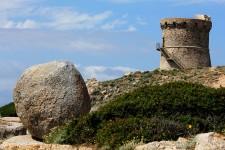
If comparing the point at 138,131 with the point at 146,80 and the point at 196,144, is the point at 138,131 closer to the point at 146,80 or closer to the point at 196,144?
the point at 196,144

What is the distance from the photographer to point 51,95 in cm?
1650

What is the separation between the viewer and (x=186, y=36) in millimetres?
59531

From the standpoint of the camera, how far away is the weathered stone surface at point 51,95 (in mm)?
16516

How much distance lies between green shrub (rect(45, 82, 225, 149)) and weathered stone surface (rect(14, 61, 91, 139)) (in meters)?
1.42

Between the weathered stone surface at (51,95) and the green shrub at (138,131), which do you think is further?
the weathered stone surface at (51,95)

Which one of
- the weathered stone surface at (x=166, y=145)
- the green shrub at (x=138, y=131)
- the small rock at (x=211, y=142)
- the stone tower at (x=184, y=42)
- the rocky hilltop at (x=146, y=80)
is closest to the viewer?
the small rock at (x=211, y=142)

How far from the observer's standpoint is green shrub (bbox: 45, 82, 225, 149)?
1301 centimetres

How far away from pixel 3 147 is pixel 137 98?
2.87m

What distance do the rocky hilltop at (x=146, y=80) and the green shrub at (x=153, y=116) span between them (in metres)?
31.2

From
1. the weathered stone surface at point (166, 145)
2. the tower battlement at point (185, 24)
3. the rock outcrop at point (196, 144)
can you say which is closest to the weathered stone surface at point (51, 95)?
the rock outcrop at point (196, 144)

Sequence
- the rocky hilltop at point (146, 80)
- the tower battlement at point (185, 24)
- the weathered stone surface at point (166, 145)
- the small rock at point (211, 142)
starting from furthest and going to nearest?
1. the tower battlement at point (185, 24)
2. the rocky hilltop at point (146, 80)
3. the weathered stone surface at point (166, 145)
4. the small rock at point (211, 142)

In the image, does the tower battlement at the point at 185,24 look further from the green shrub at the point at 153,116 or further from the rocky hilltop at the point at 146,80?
the green shrub at the point at 153,116

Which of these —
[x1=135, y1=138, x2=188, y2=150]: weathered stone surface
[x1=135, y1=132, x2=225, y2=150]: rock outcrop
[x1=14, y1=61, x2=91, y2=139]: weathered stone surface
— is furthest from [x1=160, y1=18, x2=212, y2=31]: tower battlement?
[x1=135, y1=138, x2=188, y2=150]: weathered stone surface

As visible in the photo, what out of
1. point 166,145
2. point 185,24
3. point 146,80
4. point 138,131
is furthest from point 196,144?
point 185,24
